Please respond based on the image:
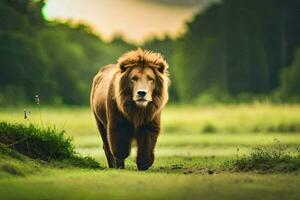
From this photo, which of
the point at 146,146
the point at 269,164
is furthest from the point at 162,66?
the point at 269,164

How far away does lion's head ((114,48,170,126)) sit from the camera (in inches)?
558

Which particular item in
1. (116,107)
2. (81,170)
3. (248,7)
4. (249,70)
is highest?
(248,7)

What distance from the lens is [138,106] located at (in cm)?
1421

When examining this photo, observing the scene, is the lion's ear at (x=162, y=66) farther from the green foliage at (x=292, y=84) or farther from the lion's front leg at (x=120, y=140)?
the green foliage at (x=292, y=84)

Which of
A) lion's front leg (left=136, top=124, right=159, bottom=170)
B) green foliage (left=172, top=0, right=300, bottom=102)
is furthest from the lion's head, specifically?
green foliage (left=172, top=0, right=300, bottom=102)

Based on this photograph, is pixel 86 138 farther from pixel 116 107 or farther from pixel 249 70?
pixel 249 70

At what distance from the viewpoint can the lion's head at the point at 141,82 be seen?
14.2 m

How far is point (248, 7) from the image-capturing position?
229ft

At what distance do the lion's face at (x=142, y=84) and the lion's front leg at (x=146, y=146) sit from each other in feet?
1.72

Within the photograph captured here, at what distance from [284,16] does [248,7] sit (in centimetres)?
600

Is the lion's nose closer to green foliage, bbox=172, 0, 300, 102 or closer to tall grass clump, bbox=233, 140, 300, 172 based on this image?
tall grass clump, bbox=233, 140, 300, 172

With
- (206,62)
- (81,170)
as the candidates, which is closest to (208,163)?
(81,170)

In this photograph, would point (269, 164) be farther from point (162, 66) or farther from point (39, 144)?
point (39, 144)

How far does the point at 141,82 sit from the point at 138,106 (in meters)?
0.38
